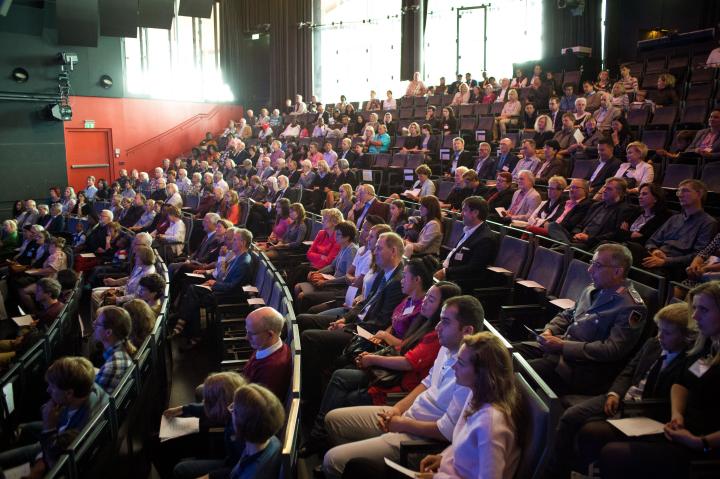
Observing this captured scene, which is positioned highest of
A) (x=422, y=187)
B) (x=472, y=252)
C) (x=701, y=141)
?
(x=701, y=141)

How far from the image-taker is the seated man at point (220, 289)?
5434 mm

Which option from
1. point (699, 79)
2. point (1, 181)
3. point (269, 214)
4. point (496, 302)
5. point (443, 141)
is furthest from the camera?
point (1, 181)

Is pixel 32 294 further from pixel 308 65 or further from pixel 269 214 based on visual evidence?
pixel 308 65

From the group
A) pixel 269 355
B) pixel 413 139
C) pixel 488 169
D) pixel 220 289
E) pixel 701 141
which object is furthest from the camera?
pixel 413 139

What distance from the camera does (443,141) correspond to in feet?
31.7

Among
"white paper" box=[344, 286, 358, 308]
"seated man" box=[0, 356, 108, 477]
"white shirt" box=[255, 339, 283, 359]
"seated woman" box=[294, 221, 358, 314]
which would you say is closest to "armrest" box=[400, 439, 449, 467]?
"white shirt" box=[255, 339, 283, 359]

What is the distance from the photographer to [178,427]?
116 inches

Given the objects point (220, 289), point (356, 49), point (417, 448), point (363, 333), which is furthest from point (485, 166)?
point (356, 49)

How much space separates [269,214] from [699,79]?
21.2ft

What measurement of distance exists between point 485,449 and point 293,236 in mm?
5091

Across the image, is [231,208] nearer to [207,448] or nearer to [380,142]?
[380,142]

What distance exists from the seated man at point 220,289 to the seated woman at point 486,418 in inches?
141

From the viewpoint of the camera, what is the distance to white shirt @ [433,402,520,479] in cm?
194

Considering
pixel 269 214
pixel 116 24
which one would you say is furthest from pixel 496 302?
pixel 116 24
